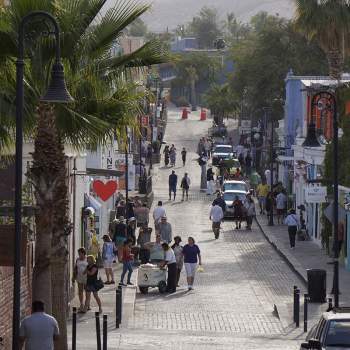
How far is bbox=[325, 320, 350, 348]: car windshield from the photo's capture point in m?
19.9

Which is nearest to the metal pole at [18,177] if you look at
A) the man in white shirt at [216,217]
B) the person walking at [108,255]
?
the person walking at [108,255]

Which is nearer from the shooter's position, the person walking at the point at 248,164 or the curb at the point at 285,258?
the curb at the point at 285,258

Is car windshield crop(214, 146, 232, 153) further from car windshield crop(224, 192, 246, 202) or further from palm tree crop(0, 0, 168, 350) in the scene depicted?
palm tree crop(0, 0, 168, 350)

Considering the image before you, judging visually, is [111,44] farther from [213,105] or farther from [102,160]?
[213,105]

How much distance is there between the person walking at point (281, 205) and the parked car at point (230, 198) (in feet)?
6.61

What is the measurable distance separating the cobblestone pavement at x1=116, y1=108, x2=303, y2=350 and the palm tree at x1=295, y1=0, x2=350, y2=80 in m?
8.93

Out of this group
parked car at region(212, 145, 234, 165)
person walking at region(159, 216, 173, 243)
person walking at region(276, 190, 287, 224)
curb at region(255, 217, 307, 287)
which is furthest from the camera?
parked car at region(212, 145, 234, 165)

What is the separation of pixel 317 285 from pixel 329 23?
26354 mm

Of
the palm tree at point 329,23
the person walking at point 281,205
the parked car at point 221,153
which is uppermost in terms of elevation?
the palm tree at point 329,23

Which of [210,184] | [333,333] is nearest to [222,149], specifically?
[210,184]

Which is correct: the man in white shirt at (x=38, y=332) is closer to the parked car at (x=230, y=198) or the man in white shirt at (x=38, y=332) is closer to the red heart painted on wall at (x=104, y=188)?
the red heart painted on wall at (x=104, y=188)

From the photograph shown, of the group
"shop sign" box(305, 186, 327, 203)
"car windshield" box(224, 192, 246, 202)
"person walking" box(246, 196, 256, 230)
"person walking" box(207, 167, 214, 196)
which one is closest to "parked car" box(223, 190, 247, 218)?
"car windshield" box(224, 192, 246, 202)

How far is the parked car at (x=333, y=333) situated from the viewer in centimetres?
1975

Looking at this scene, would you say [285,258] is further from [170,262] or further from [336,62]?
[336,62]
